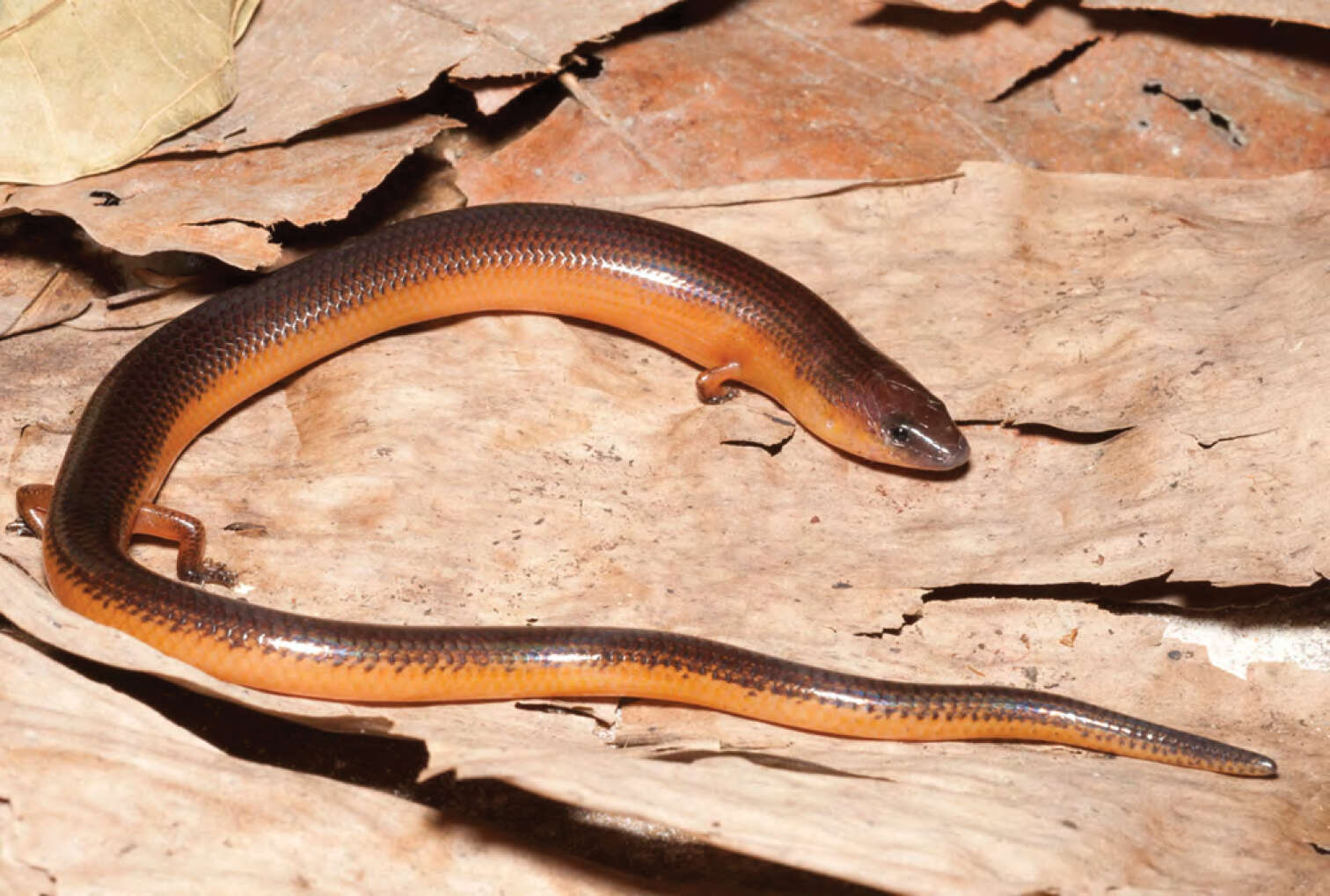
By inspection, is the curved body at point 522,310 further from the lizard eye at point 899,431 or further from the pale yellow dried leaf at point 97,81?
the pale yellow dried leaf at point 97,81

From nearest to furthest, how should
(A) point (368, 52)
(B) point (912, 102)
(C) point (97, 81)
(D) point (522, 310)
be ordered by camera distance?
(C) point (97, 81) < (A) point (368, 52) < (D) point (522, 310) < (B) point (912, 102)

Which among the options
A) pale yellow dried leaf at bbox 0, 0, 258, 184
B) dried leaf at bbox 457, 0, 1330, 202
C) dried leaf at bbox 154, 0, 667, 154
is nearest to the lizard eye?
dried leaf at bbox 457, 0, 1330, 202

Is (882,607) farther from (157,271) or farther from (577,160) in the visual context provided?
(157,271)

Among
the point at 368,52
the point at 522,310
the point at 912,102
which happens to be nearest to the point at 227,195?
the point at 368,52

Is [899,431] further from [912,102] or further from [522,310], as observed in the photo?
[912,102]

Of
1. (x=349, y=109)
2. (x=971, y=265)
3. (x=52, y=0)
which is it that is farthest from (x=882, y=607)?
(x=52, y=0)
